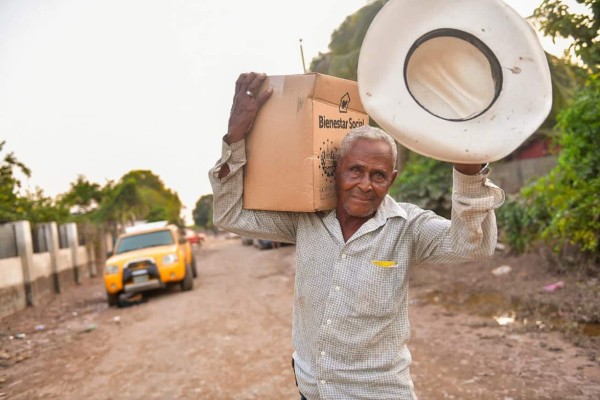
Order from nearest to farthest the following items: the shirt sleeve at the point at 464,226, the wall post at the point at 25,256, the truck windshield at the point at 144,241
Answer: the shirt sleeve at the point at 464,226
the wall post at the point at 25,256
the truck windshield at the point at 144,241

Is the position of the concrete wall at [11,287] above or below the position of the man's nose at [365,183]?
below

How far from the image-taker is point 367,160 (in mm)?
1722

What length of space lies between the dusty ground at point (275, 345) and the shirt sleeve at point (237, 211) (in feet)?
8.13

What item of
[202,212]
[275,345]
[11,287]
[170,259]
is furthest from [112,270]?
[202,212]

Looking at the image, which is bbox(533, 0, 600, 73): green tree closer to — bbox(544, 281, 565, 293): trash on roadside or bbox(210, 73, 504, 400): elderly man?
bbox(210, 73, 504, 400): elderly man

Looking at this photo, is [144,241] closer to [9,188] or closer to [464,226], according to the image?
[9,188]

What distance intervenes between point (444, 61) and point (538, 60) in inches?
9.7

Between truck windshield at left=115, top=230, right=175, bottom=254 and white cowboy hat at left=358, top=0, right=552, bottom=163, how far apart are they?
31.7ft

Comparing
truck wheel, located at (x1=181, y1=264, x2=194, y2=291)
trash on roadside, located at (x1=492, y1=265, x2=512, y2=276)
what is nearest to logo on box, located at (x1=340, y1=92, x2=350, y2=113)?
trash on roadside, located at (x1=492, y1=265, x2=512, y2=276)

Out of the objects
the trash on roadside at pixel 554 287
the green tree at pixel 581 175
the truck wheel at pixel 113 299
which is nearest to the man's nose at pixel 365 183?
the green tree at pixel 581 175

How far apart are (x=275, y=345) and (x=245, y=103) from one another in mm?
4068

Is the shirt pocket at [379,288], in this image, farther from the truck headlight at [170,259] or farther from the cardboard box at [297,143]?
the truck headlight at [170,259]

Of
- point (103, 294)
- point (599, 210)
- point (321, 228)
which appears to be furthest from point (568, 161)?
point (103, 294)

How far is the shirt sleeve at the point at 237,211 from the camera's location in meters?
1.91
